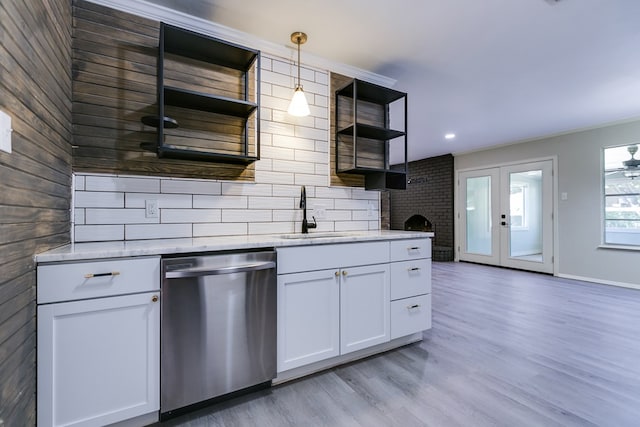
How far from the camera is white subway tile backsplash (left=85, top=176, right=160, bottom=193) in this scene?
182cm

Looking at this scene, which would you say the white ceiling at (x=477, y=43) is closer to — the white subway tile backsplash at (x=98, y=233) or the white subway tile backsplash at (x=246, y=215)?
the white subway tile backsplash at (x=246, y=215)

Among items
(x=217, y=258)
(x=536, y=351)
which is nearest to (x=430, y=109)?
(x=536, y=351)

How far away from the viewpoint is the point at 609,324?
298cm

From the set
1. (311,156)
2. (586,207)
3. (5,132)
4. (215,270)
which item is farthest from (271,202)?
(586,207)

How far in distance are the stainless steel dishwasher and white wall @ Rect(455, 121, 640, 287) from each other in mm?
5478

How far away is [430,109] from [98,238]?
3936 mm

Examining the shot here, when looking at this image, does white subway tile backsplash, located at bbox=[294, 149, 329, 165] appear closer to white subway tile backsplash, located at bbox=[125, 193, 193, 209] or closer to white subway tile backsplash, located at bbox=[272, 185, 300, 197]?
white subway tile backsplash, located at bbox=[272, 185, 300, 197]

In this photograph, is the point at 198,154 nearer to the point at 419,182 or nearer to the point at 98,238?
the point at 98,238

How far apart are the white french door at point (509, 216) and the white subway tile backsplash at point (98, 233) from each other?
6297mm

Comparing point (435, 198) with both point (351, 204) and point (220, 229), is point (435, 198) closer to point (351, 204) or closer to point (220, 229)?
point (351, 204)

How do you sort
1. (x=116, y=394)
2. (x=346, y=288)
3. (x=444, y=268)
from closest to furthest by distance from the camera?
(x=116, y=394), (x=346, y=288), (x=444, y=268)

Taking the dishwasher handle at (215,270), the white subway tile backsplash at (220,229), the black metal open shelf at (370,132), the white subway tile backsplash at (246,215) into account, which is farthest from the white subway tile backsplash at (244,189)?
the black metal open shelf at (370,132)

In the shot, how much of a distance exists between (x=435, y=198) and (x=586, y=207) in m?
2.92

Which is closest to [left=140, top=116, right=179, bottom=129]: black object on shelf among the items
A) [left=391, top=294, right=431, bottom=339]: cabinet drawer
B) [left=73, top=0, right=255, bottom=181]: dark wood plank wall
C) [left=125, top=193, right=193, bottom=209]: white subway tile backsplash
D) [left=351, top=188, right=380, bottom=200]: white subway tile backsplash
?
[left=73, top=0, right=255, bottom=181]: dark wood plank wall
